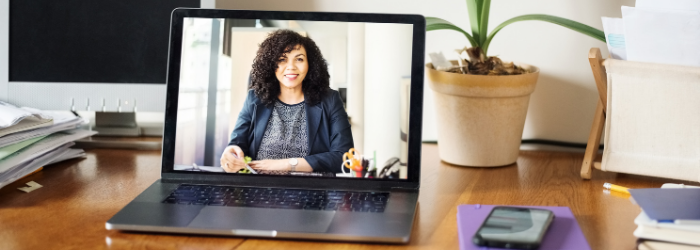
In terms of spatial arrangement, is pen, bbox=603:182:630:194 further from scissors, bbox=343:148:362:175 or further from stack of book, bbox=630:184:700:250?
scissors, bbox=343:148:362:175

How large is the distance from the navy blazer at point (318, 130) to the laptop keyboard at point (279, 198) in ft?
0.16

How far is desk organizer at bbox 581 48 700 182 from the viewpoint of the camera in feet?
2.71

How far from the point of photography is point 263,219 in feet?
2.23

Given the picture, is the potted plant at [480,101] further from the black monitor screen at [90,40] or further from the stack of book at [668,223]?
the black monitor screen at [90,40]

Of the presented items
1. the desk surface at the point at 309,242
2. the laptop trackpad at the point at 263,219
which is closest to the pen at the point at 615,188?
the desk surface at the point at 309,242

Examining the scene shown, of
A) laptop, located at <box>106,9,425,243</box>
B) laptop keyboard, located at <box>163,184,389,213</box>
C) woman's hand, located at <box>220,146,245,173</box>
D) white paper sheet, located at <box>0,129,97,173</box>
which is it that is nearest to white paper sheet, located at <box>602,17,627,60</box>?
laptop, located at <box>106,9,425,243</box>

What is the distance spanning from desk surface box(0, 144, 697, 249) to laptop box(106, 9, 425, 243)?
8 cm

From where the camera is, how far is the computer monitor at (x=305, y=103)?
83cm

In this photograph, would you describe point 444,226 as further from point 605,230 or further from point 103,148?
point 103,148

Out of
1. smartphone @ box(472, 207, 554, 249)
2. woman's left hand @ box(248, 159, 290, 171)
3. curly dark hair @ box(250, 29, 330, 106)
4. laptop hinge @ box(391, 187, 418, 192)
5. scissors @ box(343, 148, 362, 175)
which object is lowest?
laptop hinge @ box(391, 187, 418, 192)

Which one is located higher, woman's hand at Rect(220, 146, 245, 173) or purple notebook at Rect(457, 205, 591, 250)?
woman's hand at Rect(220, 146, 245, 173)

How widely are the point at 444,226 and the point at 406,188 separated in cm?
13

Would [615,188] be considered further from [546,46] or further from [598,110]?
[546,46]

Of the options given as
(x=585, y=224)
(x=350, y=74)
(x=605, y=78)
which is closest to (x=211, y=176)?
(x=350, y=74)
